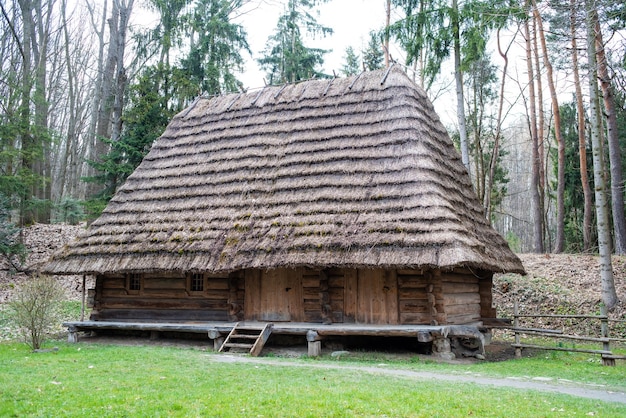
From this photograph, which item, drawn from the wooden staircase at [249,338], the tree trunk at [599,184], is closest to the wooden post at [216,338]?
the wooden staircase at [249,338]

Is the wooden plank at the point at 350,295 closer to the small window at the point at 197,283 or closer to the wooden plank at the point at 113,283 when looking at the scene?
the small window at the point at 197,283

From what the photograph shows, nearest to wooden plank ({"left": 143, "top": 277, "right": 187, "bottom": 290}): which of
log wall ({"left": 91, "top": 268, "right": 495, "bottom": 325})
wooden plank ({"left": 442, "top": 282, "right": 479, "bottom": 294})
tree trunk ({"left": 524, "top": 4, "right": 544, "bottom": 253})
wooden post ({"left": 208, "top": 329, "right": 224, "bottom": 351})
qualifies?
log wall ({"left": 91, "top": 268, "right": 495, "bottom": 325})

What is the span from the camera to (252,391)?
8.13m

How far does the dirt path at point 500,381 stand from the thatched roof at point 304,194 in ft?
8.31

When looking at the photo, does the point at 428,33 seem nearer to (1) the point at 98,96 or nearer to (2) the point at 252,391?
(2) the point at 252,391

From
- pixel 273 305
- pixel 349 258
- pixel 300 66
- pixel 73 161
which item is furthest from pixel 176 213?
pixel 73 161

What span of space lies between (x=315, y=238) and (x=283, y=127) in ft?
17.8

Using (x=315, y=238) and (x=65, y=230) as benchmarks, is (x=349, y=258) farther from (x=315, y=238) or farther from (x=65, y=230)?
(x=65, y=230)

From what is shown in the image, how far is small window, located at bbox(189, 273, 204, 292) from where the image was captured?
16297mm

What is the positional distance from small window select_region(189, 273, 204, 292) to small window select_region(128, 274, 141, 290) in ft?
6.02

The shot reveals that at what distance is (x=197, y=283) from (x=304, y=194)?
13.8ft

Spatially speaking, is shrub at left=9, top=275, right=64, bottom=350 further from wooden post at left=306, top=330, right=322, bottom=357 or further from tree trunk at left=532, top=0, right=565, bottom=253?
tree trunk at left=532, top=0, right=565, bottom=253

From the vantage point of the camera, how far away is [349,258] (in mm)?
13102

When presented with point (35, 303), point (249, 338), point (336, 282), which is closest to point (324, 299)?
point (336, 282)
